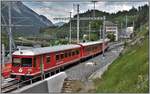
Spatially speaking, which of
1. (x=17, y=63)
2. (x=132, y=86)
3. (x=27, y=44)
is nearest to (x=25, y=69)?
(x=17, y=63)

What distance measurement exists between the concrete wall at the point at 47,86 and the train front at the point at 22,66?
2507mm

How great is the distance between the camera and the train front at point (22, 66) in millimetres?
15578

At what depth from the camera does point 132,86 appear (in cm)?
956

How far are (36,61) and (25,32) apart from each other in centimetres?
1098

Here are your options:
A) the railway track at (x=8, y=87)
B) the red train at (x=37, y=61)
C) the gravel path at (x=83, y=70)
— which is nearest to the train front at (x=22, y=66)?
the red train at (x=37, y=61)

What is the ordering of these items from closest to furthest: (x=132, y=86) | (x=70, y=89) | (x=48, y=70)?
1. (x=132, y=86)
2. (x=70, y=89)
3. (x=48, y=70)

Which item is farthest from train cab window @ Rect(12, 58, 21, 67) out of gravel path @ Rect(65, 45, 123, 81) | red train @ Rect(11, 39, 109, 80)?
gravel path @ Rect(65, 45, 123, 81)

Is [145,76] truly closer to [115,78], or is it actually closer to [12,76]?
[115,78]

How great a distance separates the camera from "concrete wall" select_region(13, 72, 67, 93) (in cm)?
911

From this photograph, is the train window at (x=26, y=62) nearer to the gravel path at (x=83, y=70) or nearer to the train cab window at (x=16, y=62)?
the train cab window at (x=16, y=62)

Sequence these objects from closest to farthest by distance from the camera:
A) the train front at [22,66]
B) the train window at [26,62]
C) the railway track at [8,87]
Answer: the railway track at [8,87], the train front at [22,66], the train window at [26,62]

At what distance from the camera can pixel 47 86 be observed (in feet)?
36.6

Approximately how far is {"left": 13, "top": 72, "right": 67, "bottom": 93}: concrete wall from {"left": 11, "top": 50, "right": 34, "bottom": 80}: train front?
2.51 m

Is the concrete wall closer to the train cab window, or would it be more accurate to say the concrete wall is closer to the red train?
the red train
